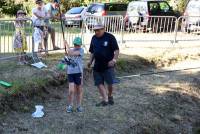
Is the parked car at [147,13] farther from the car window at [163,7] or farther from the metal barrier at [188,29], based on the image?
the metal barrier at [188,29]

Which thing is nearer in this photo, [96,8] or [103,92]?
[103,92]

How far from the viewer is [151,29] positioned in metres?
18.2

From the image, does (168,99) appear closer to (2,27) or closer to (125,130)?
(125,130)

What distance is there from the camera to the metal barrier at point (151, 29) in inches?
674

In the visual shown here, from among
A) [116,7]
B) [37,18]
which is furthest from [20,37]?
[116,7]

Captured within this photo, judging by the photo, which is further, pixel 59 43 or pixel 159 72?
pixel 59 43

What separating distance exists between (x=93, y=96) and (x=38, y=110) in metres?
2.00

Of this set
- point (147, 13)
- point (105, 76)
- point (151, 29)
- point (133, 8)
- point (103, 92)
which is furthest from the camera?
point (133, 8)

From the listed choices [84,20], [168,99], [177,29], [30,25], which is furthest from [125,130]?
[177,29]

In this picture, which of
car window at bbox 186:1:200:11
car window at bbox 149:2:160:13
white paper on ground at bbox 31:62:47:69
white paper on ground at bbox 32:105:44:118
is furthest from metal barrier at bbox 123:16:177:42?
white paper on ground at bbox 32:105:44:118

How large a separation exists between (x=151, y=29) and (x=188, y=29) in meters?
1.67

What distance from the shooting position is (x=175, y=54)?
15.2 m

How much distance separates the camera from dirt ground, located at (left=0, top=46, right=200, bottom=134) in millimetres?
8148

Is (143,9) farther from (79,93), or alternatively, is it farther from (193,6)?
(79,93)
